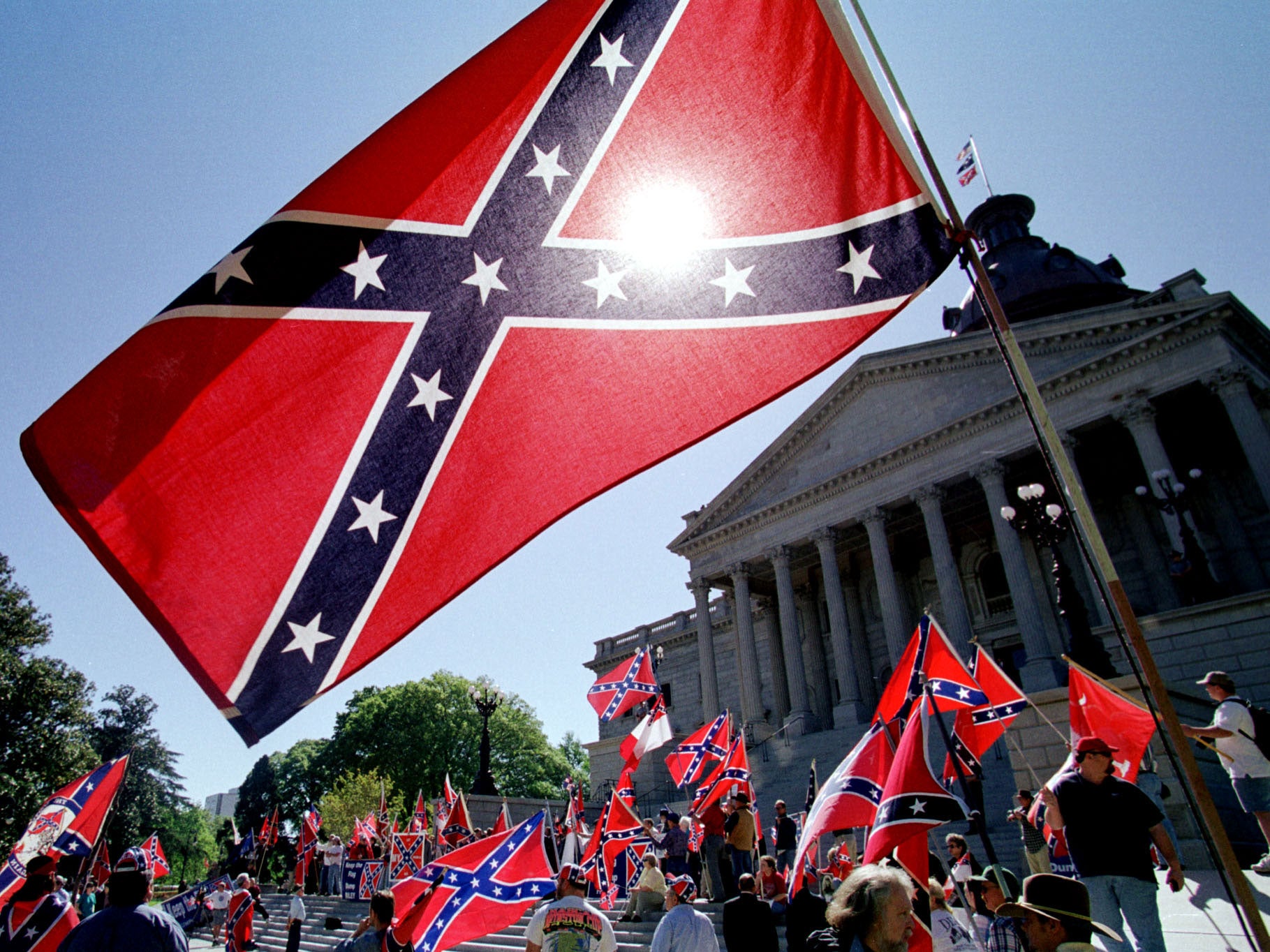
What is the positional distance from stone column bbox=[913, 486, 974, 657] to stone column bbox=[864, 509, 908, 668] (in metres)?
1.49

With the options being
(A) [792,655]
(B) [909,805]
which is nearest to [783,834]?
(B) [909,805]

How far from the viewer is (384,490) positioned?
337cm

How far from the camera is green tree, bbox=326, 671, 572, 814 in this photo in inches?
2154

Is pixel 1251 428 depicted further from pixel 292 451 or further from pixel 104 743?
pixel 104 743

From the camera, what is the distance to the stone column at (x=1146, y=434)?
2125 centimetres

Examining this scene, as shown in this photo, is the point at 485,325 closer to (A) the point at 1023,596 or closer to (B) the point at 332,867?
(A) the point at 1023,596

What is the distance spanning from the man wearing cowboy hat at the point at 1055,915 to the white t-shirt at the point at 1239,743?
5069 millimetres

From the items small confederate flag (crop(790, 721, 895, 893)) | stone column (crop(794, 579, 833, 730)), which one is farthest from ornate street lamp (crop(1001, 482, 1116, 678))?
stone column (crop(794, 579, 833, 730))

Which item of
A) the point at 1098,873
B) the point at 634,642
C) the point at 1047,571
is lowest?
the point at 1098,873

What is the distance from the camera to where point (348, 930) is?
18.6 metres

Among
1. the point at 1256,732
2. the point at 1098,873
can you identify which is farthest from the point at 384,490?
the point at 1256,732

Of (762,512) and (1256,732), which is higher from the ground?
(762,512)

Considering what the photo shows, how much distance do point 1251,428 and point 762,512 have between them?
53.0 feet

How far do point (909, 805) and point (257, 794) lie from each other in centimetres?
7893
